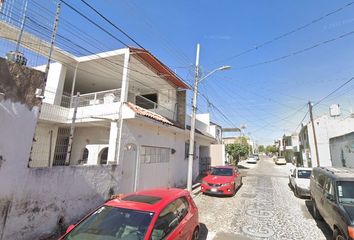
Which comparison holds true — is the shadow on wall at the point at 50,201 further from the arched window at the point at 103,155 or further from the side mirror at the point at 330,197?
the side mirror at the point at 330,197

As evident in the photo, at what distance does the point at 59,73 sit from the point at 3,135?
24.2ft

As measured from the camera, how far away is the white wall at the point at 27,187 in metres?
4.99

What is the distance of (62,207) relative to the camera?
6270 mm

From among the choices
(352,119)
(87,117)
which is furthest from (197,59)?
(352,119)

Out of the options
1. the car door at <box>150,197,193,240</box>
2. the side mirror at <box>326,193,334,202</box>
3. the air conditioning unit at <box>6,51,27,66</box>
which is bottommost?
the car door at <box>150,197,193,240</box>

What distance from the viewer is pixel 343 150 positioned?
1659 cm

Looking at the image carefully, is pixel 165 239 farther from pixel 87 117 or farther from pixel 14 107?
pixel 87 117

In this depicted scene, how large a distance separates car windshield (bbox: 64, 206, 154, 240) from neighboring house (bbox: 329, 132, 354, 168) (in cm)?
1698

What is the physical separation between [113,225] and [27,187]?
10.9ft

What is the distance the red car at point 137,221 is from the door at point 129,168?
193 inches

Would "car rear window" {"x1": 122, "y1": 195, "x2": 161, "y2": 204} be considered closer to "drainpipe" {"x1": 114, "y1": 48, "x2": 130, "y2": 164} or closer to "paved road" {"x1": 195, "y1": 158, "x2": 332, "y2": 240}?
"paved road" {"x1": 195, "y1": 158, "x2": 332, "y2": 240}

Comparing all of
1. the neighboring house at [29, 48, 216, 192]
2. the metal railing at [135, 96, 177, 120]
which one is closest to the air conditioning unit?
the neighboring house at [29, 48, 216, 192]

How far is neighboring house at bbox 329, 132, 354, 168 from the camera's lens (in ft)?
48.9

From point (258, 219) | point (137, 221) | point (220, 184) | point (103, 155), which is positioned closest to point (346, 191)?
point (258, 219)
